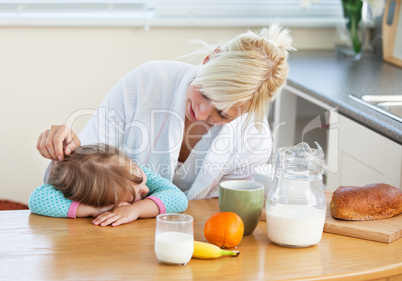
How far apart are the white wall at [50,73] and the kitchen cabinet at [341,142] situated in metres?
0.73

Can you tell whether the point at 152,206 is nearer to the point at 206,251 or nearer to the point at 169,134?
the point at 206,251

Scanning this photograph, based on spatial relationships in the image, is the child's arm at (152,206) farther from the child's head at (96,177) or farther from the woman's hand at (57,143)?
the woman's hand at (57,143)

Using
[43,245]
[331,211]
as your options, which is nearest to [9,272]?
[43,245]

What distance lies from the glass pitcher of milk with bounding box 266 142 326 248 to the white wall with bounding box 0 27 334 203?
211 cm

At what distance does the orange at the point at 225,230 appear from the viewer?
47.8 inches

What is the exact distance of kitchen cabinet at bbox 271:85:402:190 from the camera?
6.49ft

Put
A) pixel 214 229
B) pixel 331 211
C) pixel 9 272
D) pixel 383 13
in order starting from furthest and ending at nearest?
pixel 383 13
pixel 331 211
pixel 214 229
pixel 9 272

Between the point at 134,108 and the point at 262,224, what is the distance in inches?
30.6

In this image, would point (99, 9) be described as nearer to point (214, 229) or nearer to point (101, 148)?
point (101, 148)

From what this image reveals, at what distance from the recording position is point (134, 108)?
201 cm

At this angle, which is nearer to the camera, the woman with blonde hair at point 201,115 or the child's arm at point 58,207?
the child's arm at point 58,207

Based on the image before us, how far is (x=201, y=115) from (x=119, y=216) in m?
0.41

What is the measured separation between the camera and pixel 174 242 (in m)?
1.12

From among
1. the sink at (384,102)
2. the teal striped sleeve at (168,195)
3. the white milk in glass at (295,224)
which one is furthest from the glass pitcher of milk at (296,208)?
the sink at (384,102)
